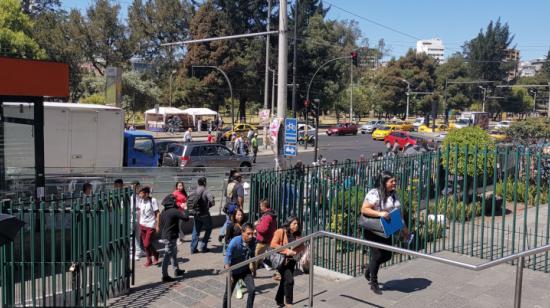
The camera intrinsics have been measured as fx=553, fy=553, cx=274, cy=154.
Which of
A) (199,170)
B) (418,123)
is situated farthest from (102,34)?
(199,170)

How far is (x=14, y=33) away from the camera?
122 ft

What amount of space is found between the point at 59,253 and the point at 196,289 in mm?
2160

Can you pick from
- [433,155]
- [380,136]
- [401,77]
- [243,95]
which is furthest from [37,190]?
[401,77]

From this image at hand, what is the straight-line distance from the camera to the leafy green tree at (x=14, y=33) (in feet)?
120

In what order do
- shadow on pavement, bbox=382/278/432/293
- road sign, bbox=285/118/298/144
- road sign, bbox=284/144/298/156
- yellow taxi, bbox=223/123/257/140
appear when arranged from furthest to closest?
yellow taxi, bbox=223/123/257/140 → road sign, bbox=285/118/298/144 → road sign, bbox=284/144/298/156 → shadow on pavement, bbox=382/278/432/293

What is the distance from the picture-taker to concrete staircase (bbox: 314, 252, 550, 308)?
6.22 m

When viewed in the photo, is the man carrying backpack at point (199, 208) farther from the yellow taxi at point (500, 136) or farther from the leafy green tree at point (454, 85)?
the leafy green tree at point (454, 85)

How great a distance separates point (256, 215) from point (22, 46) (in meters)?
32.9

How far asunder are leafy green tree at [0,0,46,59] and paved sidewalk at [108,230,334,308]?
31.6 m

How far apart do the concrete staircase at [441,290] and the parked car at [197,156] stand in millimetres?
15451

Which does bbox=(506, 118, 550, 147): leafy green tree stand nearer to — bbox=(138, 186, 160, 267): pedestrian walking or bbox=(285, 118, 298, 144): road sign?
bbox=(285, 118, 298, 144): road sign

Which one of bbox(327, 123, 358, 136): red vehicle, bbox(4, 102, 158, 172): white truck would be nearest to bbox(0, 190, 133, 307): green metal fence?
bbox(4, 102, 158, 172): white truck

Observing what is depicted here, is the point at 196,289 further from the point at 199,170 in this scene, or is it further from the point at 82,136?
the point at 82,136

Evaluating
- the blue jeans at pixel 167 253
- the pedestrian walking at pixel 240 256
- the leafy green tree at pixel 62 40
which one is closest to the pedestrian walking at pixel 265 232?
the pedestrian walking at pixel 240 256
